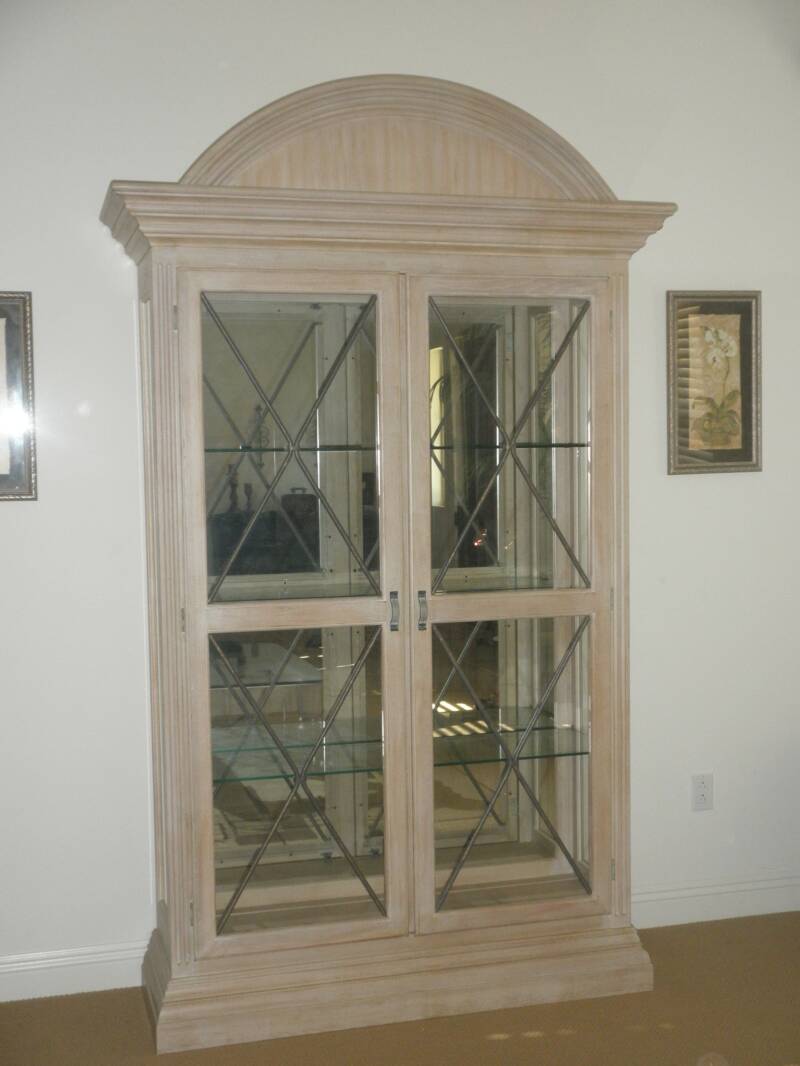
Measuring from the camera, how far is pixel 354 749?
9.42 ft

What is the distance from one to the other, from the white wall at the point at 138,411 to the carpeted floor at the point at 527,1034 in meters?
0.21

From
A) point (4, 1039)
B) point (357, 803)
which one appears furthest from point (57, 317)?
point (4, 1039)

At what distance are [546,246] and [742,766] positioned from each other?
1656 mm

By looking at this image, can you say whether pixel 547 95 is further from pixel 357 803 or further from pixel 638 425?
pixel 357 803

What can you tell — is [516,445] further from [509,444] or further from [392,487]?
[392,487]

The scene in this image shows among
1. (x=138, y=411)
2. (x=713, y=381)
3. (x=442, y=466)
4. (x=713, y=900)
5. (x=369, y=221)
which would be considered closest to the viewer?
(x=369, y=221)

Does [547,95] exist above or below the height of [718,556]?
above

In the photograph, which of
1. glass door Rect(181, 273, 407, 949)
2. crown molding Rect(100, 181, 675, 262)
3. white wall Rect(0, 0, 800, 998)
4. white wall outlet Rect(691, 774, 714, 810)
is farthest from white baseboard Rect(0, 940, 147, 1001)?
crown molding Rect(100, 181, 675, 262)

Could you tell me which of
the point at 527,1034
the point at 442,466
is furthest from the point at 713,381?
the point at 527,1034

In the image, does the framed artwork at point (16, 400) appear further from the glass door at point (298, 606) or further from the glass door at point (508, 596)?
the glass door at point (508, 596)

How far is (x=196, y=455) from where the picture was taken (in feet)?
8.89

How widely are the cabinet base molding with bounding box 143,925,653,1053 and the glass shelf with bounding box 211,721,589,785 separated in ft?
1.48

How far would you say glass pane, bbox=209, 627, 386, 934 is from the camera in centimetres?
279

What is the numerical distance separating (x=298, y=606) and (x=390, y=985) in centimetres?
97
